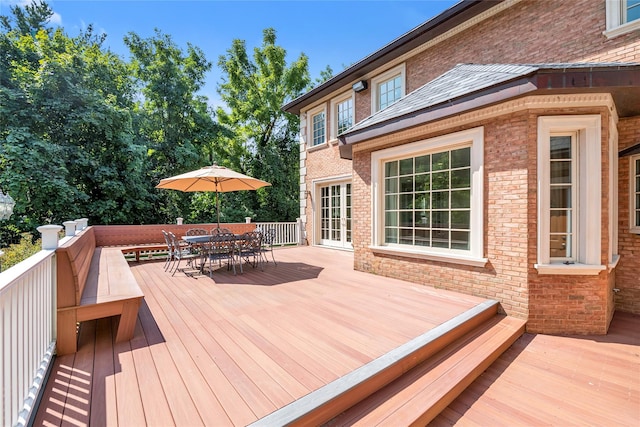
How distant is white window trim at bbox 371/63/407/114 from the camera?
305 inches

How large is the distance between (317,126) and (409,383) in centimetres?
979

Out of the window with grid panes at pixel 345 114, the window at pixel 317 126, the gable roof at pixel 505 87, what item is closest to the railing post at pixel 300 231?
the window at pixel 317 126

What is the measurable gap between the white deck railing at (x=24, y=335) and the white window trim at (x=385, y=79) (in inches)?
315

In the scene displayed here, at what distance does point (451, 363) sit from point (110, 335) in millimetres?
3609

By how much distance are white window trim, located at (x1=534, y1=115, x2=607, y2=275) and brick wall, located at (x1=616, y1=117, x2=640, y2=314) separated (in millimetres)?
1690

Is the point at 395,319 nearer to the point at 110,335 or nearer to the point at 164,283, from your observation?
the point at 110,335

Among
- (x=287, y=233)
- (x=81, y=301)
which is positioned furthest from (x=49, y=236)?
(x=287, y=233)

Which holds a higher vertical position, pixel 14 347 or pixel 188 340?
pixel 14 347

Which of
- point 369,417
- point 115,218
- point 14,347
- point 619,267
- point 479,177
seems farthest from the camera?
point 115,218

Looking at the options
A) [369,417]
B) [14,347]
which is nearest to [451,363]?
[369,417]

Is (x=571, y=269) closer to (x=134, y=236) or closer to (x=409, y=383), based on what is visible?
(x=409, y=383)

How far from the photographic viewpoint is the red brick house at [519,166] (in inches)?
146

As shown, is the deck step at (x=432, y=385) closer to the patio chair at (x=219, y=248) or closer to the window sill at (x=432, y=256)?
the window sill at (x=432, y=256)

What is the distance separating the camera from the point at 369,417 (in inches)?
80.8
